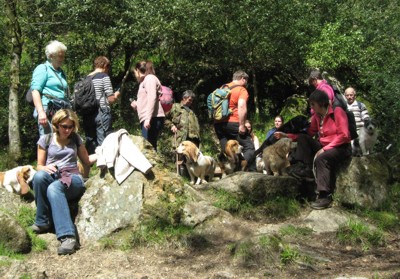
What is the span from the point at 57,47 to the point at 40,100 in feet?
2.44

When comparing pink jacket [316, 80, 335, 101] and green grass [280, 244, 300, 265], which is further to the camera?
pink jacket [316, 80, 335, 101]

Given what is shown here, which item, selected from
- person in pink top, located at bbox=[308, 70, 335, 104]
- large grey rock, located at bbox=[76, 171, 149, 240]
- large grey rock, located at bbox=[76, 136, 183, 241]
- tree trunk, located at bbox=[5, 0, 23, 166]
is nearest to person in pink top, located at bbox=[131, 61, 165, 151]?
large grey rock, located at bbox=[76, 136, 183, 241]

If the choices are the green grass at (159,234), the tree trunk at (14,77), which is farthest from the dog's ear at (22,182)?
the tree trunk at (14,77)

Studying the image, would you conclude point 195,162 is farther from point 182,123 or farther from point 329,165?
point 329,165

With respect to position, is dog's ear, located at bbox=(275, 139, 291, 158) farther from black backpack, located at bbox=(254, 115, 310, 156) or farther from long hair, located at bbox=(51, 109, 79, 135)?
long hair, located at bbox=(51, 109, 79, 135)

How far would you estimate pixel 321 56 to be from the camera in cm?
1330

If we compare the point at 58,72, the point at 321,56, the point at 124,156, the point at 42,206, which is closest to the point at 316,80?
the point at 124,156

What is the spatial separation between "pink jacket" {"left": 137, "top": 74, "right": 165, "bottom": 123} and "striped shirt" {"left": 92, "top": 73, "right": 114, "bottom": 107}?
2.40ft

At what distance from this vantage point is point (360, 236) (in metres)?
6.14

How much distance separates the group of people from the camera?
19.3ft

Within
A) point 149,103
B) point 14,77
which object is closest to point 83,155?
point 149,103

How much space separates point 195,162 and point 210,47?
18.4ft

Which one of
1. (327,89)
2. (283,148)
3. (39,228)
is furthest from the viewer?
(283,148)

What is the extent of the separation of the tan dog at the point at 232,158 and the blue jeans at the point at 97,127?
2258mm
